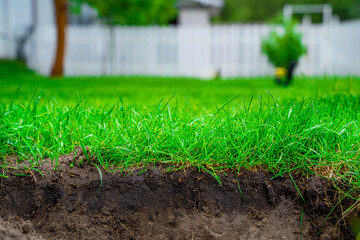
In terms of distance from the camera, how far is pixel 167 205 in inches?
75.8

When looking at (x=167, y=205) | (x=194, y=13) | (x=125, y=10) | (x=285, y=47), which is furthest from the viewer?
(x=194, y=13)

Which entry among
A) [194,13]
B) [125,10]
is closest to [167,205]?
[125,10]

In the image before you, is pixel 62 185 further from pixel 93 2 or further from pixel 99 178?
pixel 93 2

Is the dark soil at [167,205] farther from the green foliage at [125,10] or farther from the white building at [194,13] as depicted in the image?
the white building at [194,13]

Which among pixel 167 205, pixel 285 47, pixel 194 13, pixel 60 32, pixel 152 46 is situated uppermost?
pixel 194 13

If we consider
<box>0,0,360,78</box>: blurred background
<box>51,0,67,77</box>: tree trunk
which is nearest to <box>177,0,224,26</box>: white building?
<box>0,0,360,78</box>: blurred background

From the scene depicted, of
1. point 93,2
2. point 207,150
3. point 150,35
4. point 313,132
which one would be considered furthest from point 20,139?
point 150,35

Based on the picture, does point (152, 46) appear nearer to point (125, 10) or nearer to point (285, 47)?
point (125, 10)

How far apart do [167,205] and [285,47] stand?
34.0 feet

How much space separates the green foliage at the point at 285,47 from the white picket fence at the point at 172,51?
144cm

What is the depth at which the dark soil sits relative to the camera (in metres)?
1.88

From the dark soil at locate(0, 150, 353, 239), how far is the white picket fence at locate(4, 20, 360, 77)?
11498 millimetres

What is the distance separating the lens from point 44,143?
7.13 ft

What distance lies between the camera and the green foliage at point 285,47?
11.4m
